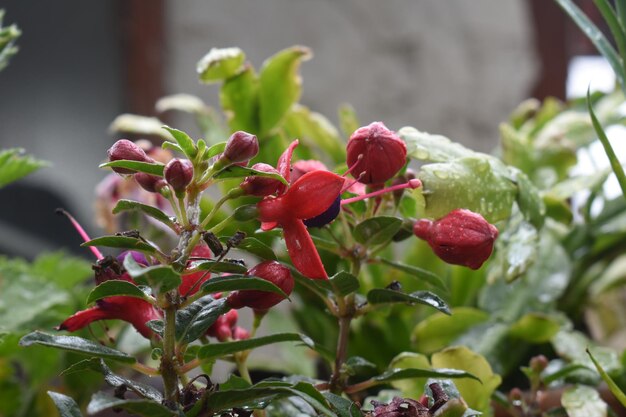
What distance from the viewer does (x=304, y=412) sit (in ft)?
1.26

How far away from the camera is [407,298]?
1.32 ft

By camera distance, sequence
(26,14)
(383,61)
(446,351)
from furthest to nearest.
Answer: (383,61) < (26,14) < (446,351)

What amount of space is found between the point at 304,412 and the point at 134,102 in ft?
3.31

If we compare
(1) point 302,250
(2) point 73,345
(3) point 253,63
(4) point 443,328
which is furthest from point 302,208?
(3) point 253,63

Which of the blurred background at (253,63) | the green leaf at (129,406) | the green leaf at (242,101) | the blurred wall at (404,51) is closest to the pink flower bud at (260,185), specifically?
the green leaf at (129,406)

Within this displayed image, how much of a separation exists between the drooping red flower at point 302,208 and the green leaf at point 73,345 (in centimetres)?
9

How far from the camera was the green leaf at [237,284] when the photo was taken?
13.5 inches

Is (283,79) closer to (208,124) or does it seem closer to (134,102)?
(208,124)

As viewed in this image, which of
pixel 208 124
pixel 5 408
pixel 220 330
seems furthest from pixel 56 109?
pixel 220 330

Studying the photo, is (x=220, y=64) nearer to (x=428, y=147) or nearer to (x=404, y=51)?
(x=428, y=147)

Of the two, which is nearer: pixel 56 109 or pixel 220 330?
pixel 220 330

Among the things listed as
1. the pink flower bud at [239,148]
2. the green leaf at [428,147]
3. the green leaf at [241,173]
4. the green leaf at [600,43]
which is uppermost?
the green leaf at [600,43]

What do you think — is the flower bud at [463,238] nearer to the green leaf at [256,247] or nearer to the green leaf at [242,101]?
the green leaf at [256,247]

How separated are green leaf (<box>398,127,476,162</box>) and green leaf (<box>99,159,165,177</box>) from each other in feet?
0.60
